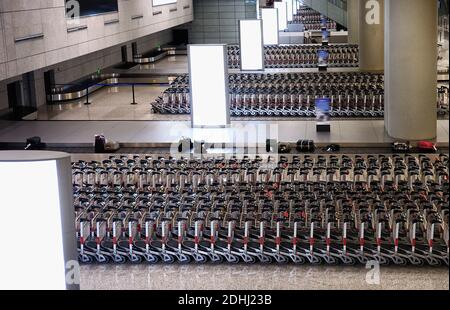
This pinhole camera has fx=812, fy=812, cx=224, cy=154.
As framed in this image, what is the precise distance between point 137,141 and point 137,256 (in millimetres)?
8635

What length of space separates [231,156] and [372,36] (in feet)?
52.6

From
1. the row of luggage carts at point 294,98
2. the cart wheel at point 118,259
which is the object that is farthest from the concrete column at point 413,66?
the cart wheel at point 118,259

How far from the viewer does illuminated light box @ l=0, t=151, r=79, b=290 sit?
6953mm

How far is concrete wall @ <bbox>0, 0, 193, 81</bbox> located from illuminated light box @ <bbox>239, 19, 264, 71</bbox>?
5.32m

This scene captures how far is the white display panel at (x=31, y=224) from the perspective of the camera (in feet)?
22.8

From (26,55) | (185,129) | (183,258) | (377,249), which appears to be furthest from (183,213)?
(26,55)

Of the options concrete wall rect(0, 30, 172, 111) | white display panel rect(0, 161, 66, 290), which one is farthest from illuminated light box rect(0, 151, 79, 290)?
concrete wall rect(0, 30, 172, 111)

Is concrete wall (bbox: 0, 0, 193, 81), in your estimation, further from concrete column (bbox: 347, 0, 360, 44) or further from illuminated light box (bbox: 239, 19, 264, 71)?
concrete column (bbox: 347, 0, 360, 44)

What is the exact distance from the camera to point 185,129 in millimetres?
23094

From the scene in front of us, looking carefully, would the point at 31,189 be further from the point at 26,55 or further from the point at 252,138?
the point at 26,55

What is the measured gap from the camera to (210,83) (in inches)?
877

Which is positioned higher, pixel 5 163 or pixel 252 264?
pixel 5 163

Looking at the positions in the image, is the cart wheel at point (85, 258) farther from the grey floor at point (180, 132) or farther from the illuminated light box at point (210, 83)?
the illuminated light box at point (210, 83)

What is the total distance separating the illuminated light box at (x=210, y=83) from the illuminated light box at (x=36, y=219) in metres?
15.3
